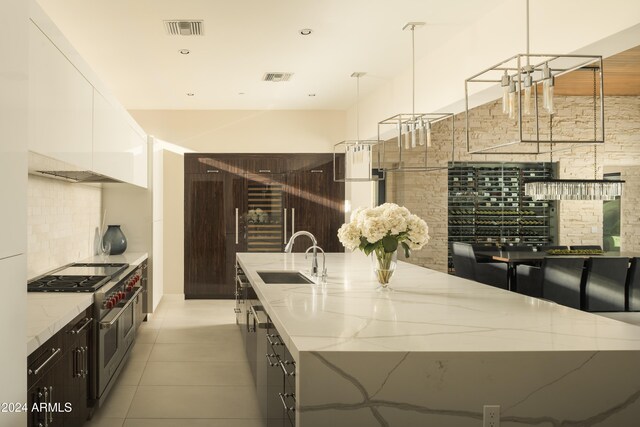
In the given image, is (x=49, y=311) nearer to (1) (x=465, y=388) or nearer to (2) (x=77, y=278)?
(2) (x=77, y=278)

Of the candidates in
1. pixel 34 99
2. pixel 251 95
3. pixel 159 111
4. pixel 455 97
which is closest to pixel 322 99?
pixel 251 95

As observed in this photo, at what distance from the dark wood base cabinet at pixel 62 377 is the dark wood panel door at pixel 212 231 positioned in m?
4.91

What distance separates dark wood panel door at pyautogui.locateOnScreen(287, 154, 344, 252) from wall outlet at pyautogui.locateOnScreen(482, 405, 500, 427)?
263 inches

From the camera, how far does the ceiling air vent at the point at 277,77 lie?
20.7ft

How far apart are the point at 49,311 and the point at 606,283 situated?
15.8 ft

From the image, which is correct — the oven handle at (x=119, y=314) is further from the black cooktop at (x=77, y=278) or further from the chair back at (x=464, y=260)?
the chair back at (x=464, y=260)

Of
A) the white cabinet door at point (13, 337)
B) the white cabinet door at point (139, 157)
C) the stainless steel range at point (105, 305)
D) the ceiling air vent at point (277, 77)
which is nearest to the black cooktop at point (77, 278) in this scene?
the stainless steel range at point (105, 305)

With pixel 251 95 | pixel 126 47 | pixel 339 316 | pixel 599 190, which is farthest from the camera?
pixel 251 95

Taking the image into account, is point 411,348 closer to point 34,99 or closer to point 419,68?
point 34,99

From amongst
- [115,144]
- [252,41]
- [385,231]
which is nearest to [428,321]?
[385,231]

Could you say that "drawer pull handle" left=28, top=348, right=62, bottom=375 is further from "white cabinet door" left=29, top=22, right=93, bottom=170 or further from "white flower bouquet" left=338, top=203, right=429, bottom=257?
"white flower bouquet" left=338, top=203, right=429, bottom=257

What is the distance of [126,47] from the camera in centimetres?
518

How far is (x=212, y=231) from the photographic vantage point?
27.6ft

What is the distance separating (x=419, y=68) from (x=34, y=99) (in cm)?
401
